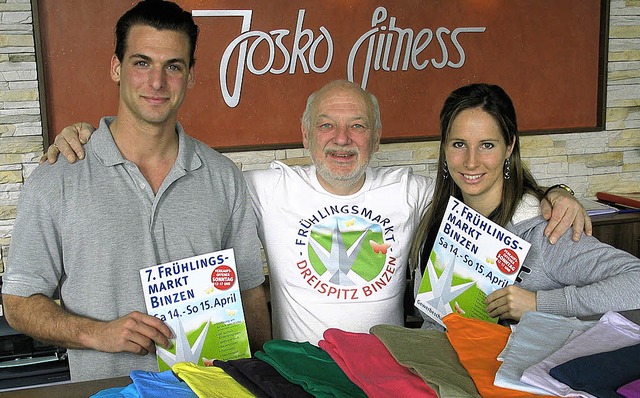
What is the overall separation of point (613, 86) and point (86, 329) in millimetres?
2994

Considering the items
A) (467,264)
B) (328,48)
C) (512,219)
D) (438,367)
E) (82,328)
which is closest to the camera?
(438,367)

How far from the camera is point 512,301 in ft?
6.17

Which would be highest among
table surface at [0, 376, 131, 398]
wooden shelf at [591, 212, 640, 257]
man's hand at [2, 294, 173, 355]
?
table surface at [0, 376, 131, 398]

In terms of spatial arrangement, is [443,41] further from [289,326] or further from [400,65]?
[289,326]

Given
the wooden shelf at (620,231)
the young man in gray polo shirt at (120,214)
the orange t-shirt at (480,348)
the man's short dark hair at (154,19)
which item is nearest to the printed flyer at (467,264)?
the orange t-shirt at (480,348)

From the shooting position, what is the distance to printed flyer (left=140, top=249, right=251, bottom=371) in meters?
1.72

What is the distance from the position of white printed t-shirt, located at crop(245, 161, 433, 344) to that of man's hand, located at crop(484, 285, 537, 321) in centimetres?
43

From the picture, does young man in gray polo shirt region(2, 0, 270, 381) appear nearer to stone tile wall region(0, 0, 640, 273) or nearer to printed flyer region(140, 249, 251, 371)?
printed flyer region(140, 249, 251, 371)

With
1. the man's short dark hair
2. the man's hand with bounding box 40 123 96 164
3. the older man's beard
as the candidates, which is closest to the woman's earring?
the older man's beard

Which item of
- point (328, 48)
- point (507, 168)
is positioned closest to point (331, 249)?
point (507, 168)

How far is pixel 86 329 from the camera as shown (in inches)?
72.6

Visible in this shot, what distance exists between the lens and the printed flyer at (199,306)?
1.72 m

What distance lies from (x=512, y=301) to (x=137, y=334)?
2.99 feet

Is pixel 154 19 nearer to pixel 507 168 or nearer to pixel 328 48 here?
pixel 507 168
